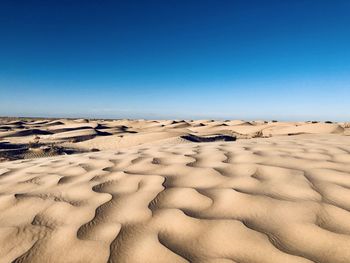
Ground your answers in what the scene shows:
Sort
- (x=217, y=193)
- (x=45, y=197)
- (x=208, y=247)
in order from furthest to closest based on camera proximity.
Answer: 1. (x=45, y=197)
2. (x=217, y=193)
3. (x=208, y=247)

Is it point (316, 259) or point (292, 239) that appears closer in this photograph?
point (316, 259)

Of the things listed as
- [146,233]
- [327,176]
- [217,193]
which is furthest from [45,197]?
[327,176]

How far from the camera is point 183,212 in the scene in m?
1.67

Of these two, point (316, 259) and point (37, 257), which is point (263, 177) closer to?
point (316, 259)

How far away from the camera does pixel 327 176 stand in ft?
7.15

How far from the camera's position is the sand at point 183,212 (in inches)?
52.6

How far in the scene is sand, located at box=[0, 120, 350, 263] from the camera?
1.34m

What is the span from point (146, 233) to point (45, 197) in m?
0.88

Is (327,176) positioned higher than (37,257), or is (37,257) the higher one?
(327,176)

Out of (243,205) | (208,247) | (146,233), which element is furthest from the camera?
(243,205)

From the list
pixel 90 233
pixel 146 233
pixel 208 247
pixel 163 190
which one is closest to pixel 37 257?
pixel 90 233

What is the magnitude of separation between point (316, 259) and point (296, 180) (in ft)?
3.02

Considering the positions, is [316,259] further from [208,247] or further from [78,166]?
[78,166]

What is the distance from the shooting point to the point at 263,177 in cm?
220
